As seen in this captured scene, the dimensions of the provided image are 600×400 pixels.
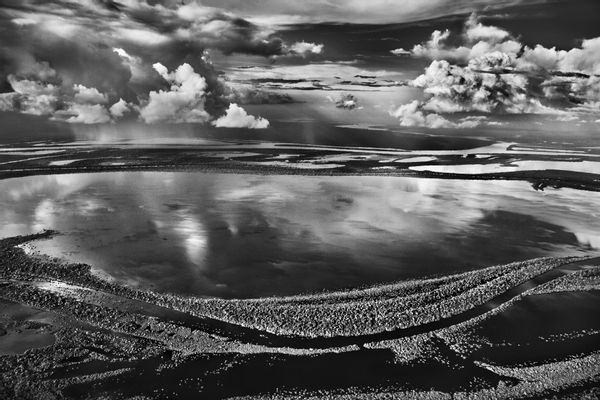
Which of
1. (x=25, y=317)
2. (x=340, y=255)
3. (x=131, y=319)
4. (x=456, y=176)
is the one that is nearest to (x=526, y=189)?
(x=456, y=176)

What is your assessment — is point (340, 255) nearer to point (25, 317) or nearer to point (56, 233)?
point (25, 317)

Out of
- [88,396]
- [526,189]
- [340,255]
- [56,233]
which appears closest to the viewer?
[88,396]

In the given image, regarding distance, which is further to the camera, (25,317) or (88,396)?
(25,317)

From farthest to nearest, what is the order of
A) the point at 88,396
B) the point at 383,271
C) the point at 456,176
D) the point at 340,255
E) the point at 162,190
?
the point at 456,176
the point at 162,190
the point at 340,255
the point at 383,271
the point at 88,396

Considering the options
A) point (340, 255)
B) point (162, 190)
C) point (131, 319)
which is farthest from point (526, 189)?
point (131, 319)

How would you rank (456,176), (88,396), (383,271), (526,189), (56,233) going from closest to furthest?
1. (88,396)
2. (383,271)
3. (56,233)
4. (526,189)
5. (456,176)

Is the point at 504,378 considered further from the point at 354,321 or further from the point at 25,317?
the point at 25,317
